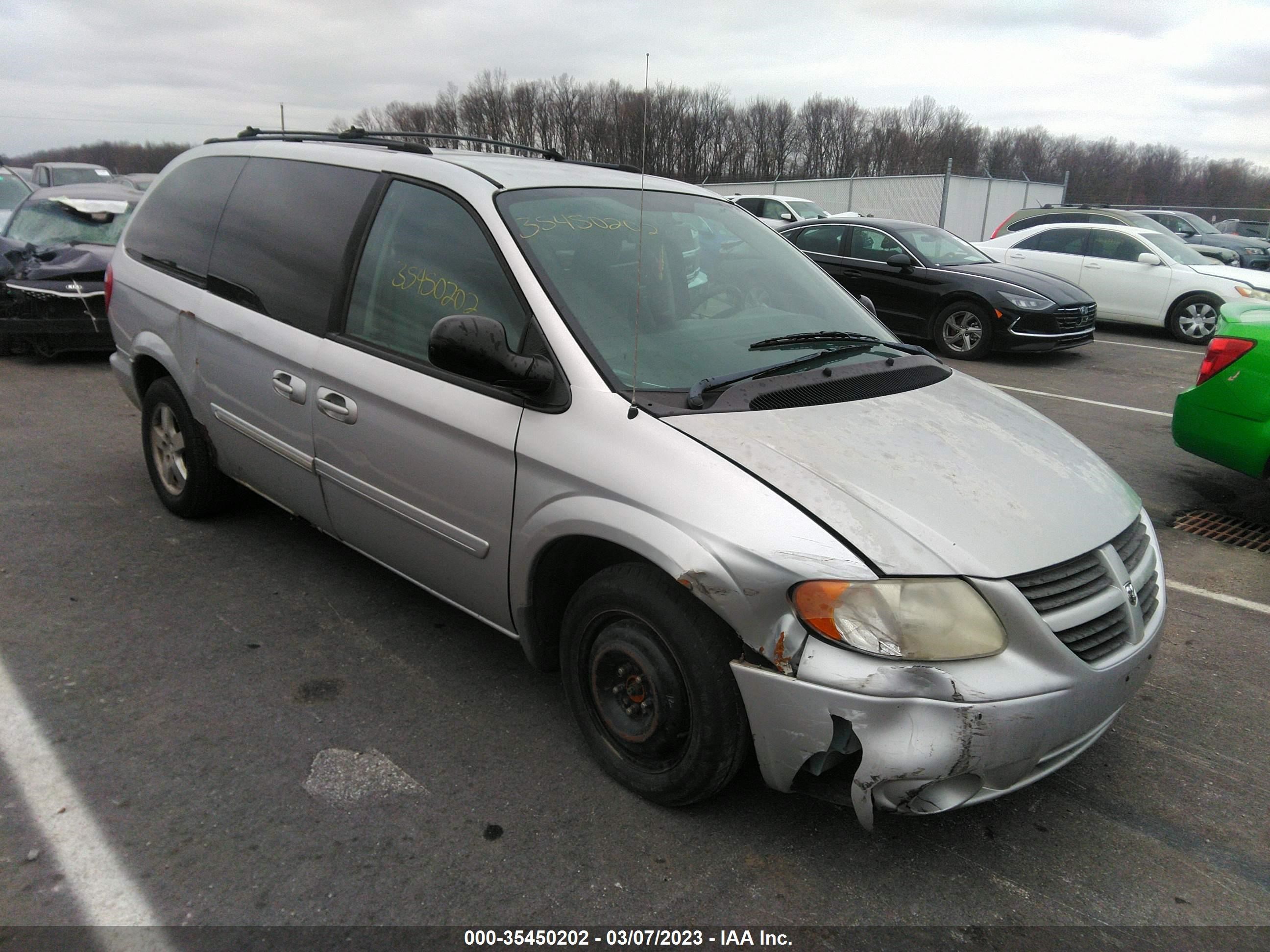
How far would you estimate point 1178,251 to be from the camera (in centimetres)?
1316

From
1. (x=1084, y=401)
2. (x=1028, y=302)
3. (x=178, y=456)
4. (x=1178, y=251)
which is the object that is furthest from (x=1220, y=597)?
(x=1178, y=251)

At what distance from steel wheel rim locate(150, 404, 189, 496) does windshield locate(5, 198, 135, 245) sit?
5.69 metres

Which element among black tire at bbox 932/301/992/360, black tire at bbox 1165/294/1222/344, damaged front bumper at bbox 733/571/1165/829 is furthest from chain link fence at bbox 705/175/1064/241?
damaged front bumper at bbox 733/571/1165/829

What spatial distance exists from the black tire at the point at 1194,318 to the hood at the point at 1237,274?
366mm

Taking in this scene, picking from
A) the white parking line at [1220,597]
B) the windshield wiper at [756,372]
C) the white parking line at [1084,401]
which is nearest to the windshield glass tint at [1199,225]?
the white parking line at [1084,401]

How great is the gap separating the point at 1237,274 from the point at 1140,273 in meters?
1.20

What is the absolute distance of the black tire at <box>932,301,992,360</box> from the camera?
10.4 metres

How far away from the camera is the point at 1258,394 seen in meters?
4.89

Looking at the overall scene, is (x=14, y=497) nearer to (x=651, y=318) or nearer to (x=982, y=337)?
(x=651, y=318)

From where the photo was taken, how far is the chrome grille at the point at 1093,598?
228 centimetres

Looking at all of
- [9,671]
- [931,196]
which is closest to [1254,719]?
[9,671]

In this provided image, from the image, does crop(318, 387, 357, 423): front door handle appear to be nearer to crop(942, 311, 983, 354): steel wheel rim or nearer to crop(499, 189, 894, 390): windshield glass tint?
crop(499, 189, 894, 390): windshield glass tint

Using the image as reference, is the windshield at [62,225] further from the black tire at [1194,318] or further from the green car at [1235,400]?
the black tire at [1194,318]

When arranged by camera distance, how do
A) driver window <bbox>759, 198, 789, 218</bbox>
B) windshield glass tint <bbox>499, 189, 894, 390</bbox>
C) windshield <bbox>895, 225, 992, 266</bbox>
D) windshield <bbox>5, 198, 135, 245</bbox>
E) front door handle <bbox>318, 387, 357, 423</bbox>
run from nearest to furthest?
windshield glass tint <bbox>499, 189, 894, 390</bbox> < front door handle <bbox>318, 387, 357, 423</bbox> < windshield <bbox>5, 198, 135, 245</bbox> < windshield <bbox>895, 225, 992, 266</bbox> < driver window <bbox>759, 198, 789, 218</bbox>
